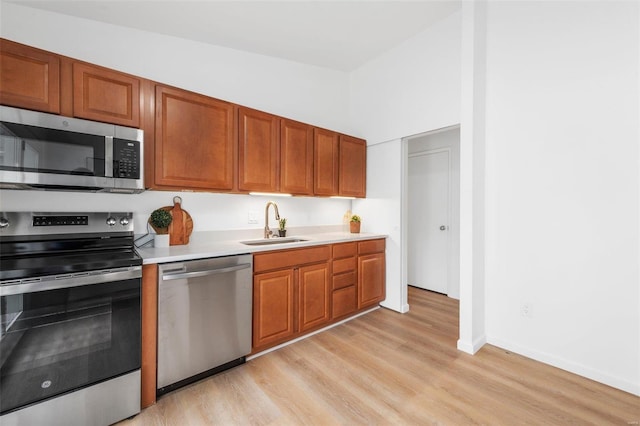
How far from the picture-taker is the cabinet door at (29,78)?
1.47m

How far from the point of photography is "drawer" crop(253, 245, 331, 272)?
2234 mm

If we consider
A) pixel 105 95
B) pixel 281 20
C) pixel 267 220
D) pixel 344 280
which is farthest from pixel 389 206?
pixel 105 95

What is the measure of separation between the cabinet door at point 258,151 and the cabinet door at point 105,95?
780 mm

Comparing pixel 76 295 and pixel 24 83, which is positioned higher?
pixel 24 83

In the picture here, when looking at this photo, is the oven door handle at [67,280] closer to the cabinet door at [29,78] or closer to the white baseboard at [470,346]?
the cabinet door at [29,78]

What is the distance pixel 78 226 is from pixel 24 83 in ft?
2.91

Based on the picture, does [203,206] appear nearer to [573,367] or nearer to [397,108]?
[397,108]

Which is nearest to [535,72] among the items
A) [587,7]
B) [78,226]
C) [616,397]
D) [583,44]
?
[583,44]

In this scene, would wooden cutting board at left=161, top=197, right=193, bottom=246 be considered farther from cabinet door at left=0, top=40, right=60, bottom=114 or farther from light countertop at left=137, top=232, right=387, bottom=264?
cabinet door at left=0, top=40, right=60, bottom=114

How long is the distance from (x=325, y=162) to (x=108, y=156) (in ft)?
6.54

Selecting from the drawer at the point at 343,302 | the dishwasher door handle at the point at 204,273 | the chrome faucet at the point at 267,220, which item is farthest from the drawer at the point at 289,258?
the chrome faucet at the point at 267,220

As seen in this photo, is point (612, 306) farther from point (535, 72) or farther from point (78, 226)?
point (78, 226)

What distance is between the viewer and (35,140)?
58.9 inches

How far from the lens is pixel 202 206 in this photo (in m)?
2.53
